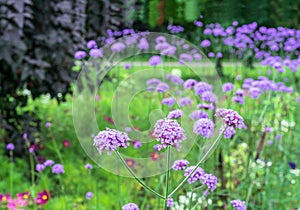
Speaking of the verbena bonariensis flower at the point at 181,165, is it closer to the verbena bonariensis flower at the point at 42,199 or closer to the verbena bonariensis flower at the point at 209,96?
the verbena bonariensis flower at the point at 209,96

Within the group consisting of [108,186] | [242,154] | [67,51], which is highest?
[67,51]

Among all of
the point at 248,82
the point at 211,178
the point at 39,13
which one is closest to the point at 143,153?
the point at 248,82

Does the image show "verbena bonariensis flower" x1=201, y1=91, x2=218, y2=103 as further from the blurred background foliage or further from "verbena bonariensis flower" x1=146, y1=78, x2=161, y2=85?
the blurred background foliage

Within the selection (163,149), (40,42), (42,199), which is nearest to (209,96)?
(163,149)

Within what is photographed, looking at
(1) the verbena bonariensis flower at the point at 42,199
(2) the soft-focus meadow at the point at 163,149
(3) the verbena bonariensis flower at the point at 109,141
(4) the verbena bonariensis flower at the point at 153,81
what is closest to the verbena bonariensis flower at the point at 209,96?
(2) the soft-focus meadow at the point at 163,149

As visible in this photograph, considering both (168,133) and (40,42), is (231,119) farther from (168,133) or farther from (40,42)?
(40,42)

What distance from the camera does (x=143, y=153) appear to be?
279cm

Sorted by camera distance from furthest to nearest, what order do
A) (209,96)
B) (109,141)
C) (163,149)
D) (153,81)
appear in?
(153,81) < (163,149) < (209,96) < (109,141)

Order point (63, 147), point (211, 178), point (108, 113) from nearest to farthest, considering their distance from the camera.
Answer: point (211, 178)
point (63, 147)
point (108, 113)

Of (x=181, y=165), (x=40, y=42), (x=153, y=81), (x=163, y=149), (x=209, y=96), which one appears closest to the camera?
(x=181, y=165)

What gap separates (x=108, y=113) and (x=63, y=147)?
51 centimetres

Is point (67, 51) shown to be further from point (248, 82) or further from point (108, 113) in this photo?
point (248, 82)

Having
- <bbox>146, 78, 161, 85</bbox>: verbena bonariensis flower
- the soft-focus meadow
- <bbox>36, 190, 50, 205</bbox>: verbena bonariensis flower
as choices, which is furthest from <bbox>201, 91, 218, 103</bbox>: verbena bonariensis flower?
<bbox>36, 190, 50, 205</bbox>: verbena bonariensis flower

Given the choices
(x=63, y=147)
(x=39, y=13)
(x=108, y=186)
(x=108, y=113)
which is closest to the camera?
(x=108, y=186)
